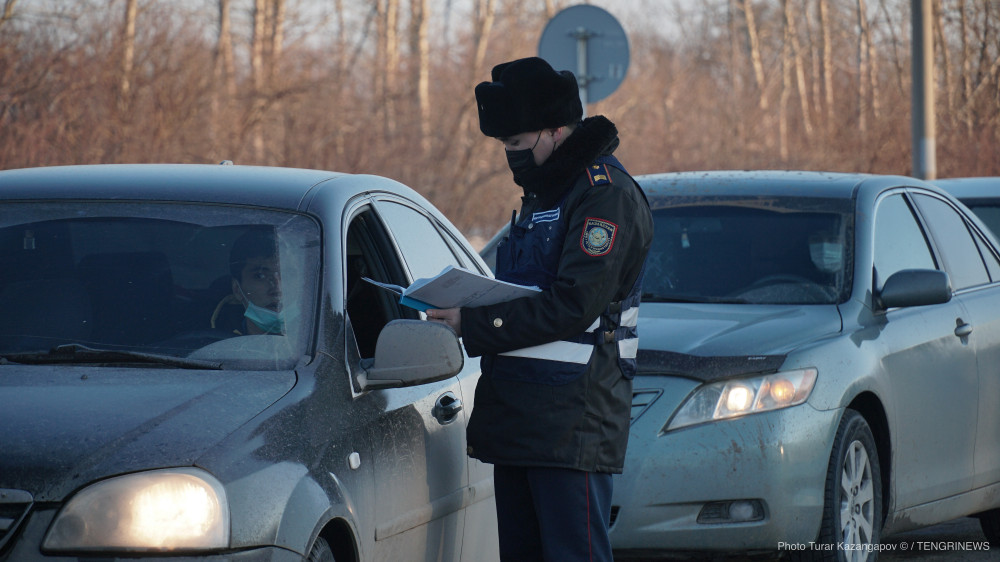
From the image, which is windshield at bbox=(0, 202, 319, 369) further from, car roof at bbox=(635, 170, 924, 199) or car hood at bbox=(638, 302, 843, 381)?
car roof at bbox=(635, 170, 924, 199)

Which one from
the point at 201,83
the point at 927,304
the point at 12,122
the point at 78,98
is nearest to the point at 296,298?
the point at 927,304

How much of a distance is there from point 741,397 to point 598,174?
164cm

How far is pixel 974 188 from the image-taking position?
8.84 meters

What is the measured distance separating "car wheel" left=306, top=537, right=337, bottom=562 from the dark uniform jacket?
633mm

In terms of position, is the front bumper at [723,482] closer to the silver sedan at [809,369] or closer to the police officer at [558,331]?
the silver sedan at [809,369]

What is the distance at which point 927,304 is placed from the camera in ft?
18.0

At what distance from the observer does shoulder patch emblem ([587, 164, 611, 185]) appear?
3520 millimetres

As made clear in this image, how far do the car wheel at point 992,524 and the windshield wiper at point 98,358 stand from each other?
456 cm

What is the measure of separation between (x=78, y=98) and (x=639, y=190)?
10762 mm

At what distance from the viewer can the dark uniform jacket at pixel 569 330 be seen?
11.2 feet

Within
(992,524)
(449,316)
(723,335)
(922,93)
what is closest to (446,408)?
(449,316)

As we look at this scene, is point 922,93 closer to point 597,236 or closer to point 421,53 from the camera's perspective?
point 597,236

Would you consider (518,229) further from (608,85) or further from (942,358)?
(608,85)

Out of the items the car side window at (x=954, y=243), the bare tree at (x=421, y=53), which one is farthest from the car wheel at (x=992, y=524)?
the bare tree at (x=421, y=53)
